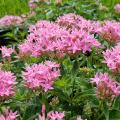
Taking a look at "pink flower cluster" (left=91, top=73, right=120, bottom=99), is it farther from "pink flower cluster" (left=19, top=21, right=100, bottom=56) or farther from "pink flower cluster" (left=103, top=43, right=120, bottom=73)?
"pink flower cluster" (left=19, top=21, right=100, bottom=56)

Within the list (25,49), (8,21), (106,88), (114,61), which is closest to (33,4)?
(8,21)

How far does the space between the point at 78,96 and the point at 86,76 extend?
30 cm

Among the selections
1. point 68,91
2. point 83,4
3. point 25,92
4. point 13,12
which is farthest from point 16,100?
point 13,12

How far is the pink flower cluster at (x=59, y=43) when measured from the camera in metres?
2.16

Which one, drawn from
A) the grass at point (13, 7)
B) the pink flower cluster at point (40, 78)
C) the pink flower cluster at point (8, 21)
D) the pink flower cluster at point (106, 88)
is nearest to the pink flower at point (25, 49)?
the pink flower cluster at point (40, 78)

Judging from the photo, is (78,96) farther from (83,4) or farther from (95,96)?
(83,4)

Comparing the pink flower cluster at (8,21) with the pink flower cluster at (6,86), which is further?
the pink flower cluster at (8,21)

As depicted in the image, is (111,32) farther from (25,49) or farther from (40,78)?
(40,78)

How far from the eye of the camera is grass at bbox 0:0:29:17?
625 cm

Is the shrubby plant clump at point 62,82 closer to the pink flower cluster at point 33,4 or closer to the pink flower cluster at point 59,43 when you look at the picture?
the pink flower cluster at point 59,43

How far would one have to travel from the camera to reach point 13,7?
641cm

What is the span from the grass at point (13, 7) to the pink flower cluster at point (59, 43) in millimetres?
3847

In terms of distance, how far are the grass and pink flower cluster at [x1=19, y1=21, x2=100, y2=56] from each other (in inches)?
151

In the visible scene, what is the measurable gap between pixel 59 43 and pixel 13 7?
4.29 meters
